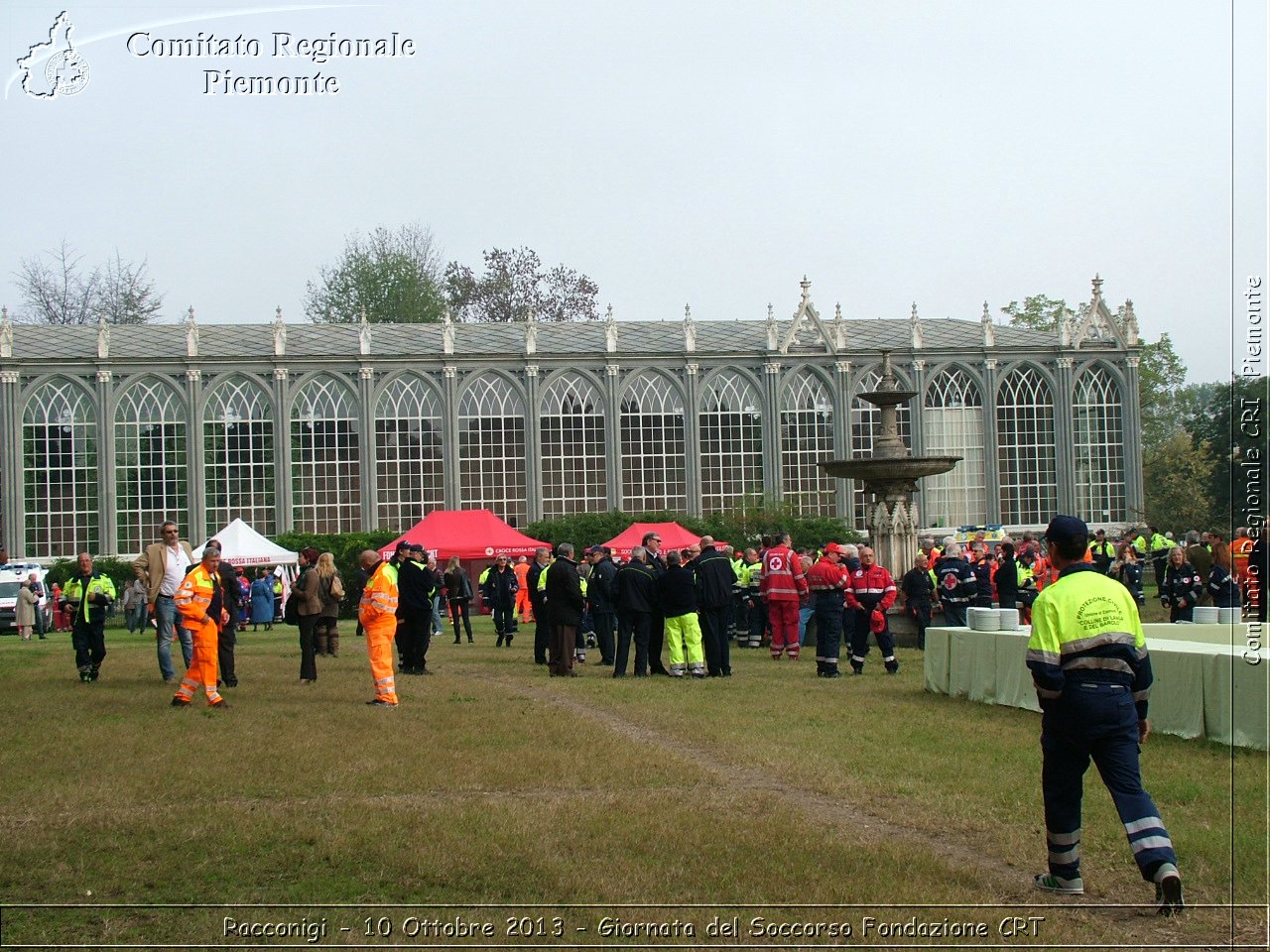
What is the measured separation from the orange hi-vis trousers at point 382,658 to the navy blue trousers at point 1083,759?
379 inches

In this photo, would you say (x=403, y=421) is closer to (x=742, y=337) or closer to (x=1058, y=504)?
(x=742, y=337)

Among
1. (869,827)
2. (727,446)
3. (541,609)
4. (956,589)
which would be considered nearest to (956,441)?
(727,446)

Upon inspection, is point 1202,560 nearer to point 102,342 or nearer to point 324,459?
point 324,459

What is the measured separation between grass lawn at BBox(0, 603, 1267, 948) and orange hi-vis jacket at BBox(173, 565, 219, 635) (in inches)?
35.7

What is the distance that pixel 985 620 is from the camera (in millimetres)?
16016

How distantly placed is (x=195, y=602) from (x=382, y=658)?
200cm

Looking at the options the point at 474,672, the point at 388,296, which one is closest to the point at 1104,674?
the point at 474,672

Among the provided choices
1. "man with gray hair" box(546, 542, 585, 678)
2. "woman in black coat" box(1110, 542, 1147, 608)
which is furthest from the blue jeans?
"woman in black coat" box(1110, 542, 1147, 608)

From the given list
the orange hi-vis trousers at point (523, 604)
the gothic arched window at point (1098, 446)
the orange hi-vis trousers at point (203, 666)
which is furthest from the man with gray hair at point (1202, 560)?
the gothic arched window at point (1098, 446)

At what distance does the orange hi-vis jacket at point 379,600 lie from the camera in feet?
54.0

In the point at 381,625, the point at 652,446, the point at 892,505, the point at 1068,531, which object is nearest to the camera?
the point at 1068,531

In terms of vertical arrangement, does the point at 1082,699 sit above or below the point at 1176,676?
above

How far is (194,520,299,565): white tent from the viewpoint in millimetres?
36219

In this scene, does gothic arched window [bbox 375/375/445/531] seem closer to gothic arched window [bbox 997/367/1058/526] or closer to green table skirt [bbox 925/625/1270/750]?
gothic arched window [bbox 997/367/1058/526]
